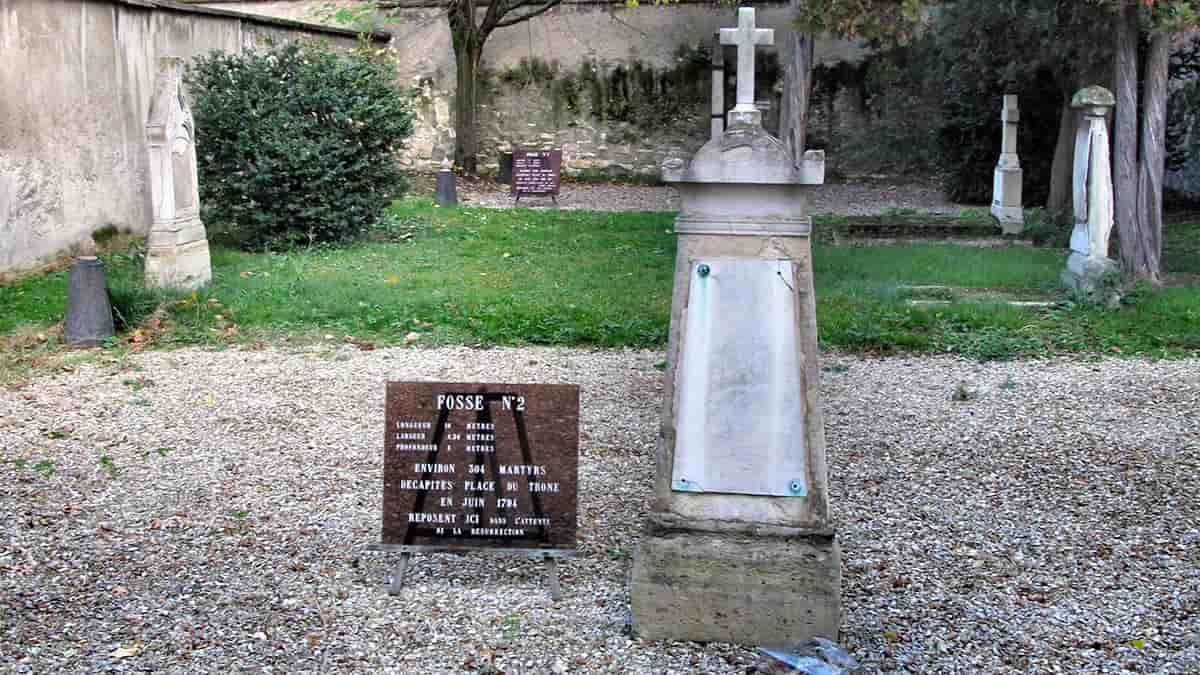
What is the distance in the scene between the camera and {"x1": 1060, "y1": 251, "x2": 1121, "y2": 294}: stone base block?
9711mm

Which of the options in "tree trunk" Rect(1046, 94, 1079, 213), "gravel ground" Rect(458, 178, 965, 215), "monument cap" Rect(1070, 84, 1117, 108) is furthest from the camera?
"gravel ground" Rect(458, 178, 965, 215)

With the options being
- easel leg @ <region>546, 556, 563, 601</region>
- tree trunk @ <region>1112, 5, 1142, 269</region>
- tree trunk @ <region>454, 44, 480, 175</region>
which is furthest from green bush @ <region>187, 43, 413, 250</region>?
easel leg @ <region>546, 556, 563, 601</region>

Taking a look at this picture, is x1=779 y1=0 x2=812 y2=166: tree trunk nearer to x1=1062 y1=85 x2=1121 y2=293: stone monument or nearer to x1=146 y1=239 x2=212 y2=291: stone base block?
→ x1=1062 y1=85 x2=1121 y2=293: stone monument

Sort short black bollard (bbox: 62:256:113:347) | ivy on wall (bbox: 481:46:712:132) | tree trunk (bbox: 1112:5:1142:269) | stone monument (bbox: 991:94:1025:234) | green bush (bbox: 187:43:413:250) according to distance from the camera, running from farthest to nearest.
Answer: ivy on wall (bbox: 481:46:712:132) < stone monument (bbox: 991:94:1025:234) < green bush (bbox: 187:43:413:250) < tree trunk (bbox: 1112:5:1142:269) < short black bollard (bbox: 62:256:113:347)

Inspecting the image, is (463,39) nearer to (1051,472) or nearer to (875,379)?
(875,379)

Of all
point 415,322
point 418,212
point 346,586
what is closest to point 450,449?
point 346,586

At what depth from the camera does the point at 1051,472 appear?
587 centimetres

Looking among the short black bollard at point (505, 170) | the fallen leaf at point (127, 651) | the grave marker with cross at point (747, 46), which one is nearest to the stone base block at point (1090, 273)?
the grave marker with cross at point (747, 46)

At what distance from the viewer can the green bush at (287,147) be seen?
12.5m

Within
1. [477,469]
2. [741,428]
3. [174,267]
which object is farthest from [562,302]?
[741,428]

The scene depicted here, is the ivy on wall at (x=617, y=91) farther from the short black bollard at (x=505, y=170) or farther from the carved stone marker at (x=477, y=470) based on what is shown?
the carved stone marker at (x=477, y=470)

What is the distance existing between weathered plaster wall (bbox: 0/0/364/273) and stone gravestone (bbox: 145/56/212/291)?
6.33 ft

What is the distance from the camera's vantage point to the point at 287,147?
41.0ft

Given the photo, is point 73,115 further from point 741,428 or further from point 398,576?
point 741,428
